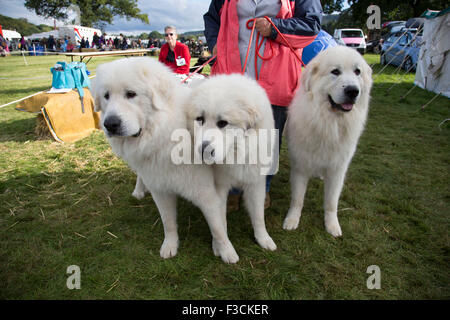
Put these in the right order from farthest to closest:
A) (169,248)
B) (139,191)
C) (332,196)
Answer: (139,191), (332,196), (169,248)

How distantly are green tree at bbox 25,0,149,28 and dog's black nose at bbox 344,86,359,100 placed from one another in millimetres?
46051

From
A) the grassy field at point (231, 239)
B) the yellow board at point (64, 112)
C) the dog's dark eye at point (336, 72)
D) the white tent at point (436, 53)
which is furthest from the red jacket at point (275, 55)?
the white tent at point (436, 53)

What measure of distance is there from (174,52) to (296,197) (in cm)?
455

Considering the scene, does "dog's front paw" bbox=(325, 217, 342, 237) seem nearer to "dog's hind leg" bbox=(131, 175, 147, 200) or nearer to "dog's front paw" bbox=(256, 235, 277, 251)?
"dog's front paw" bbox=(256, 235, 277, 251)

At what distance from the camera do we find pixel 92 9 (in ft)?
129

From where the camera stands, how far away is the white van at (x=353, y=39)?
16.8m

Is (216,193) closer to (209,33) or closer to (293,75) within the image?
(293,75)

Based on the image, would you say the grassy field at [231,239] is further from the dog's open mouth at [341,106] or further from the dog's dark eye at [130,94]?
the dog's dark eye at [130,94]

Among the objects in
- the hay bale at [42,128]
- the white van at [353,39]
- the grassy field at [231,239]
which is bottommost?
the grassy field at [231,239]

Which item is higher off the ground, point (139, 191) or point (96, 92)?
point (96, 92)

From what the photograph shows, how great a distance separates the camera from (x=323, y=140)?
78.6 inches

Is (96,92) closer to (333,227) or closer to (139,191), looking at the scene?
(139,191)

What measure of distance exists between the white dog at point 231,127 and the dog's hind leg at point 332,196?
0.68 m

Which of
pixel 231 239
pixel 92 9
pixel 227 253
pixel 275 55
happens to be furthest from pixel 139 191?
pixel 92 9
